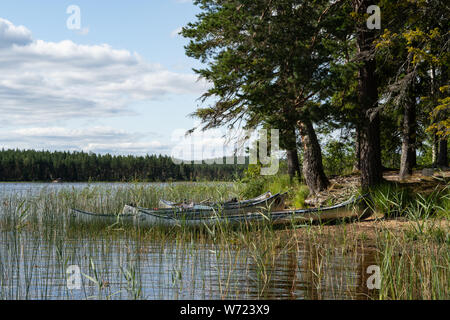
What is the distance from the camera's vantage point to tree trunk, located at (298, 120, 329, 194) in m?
15.3

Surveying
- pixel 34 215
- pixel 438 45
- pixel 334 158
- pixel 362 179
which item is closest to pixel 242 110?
pixel 334 158

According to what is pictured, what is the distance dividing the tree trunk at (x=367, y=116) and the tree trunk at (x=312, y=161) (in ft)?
5.32

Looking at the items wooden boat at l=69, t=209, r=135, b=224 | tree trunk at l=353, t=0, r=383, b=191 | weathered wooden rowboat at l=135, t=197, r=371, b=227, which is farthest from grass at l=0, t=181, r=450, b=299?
tree trunk at l=353, t=0, r=383, b=191

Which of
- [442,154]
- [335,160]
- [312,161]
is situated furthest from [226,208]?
[442,154]

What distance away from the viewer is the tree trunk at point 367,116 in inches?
552

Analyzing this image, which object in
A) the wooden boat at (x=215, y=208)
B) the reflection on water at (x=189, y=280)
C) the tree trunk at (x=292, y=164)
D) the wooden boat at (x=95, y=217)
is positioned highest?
the tree trunk at (x=292, y=164)

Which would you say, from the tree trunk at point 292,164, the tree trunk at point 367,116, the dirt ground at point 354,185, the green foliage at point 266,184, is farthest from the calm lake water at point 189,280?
the tree trunk at point 292,164

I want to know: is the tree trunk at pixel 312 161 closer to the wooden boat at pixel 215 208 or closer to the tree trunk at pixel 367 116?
the tree trunk at pixel 367 116

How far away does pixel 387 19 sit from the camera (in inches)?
600

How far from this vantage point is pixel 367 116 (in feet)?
45.6

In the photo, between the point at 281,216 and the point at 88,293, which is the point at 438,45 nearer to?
the point at 281,216

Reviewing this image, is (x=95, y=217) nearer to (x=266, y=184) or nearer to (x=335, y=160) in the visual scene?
(x=266, y=184)

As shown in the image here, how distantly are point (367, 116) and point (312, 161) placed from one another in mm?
2531

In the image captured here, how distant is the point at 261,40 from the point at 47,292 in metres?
10.0
